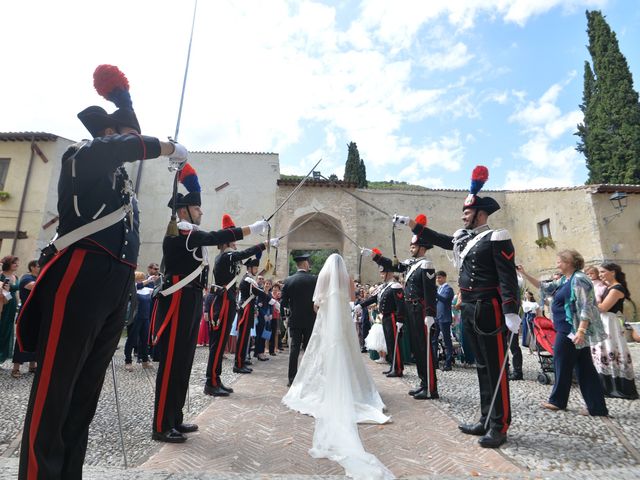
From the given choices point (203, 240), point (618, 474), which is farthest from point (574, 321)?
point (203, 240)

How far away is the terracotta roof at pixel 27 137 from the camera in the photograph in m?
18.6

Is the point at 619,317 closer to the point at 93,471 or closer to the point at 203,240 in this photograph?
the point at 203,240

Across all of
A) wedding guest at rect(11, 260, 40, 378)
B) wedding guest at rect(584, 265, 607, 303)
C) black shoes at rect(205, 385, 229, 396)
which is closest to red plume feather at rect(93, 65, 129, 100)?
black shoes at rect(205, 385, 229, 396)

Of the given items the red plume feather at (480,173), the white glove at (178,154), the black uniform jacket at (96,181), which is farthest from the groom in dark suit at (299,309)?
the black uniform jacket at (96,181)

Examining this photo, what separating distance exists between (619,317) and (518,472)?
458 centimetres

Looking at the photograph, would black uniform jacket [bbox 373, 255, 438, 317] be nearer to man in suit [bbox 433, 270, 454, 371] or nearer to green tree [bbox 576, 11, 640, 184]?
man in suit [bbox 433, 270, 454, 371]

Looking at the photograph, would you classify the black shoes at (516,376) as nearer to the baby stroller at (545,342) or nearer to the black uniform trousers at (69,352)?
the baby stroller at (545,342)

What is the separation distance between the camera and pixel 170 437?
3436mm

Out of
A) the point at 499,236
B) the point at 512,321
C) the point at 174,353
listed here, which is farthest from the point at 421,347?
the point at 174,353

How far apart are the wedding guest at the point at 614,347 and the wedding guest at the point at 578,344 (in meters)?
1.17

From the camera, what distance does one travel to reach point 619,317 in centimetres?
592

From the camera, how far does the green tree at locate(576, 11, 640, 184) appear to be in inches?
840

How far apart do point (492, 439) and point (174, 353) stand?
3153mm

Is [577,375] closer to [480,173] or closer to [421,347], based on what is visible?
[421,347]
